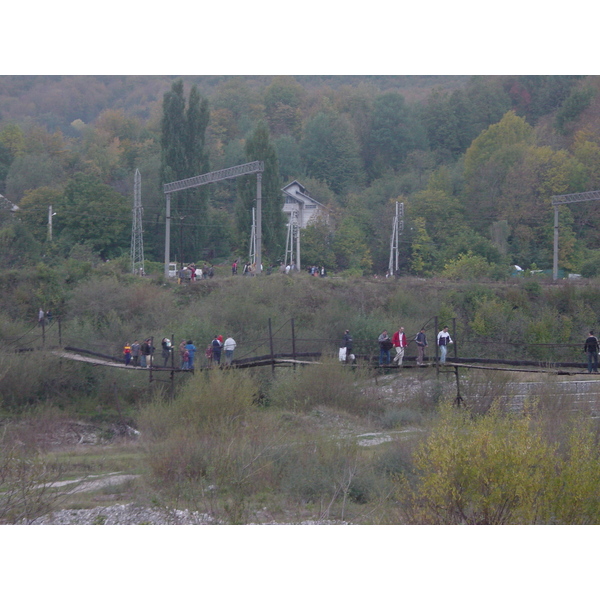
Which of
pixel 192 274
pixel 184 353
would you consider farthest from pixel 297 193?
pixel 184 353

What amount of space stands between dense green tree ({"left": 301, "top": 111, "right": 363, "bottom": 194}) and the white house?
24.5 ft

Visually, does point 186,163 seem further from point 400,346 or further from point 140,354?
point 400,346

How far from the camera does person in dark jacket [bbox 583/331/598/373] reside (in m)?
22.5

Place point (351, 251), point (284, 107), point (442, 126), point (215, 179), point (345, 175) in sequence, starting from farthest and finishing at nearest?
1. point (284, 107)
2. point (442, 126)
3. point (345, 175)
4. point (351, 251)
5. point (215, 179)

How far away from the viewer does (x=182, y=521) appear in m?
15.3

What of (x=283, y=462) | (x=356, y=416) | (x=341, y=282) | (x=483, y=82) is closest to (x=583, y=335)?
(x=341, y=282)

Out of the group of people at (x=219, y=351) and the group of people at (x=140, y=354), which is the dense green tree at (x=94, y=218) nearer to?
the group of people at (x=140, y=354)

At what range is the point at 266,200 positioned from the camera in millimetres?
46438

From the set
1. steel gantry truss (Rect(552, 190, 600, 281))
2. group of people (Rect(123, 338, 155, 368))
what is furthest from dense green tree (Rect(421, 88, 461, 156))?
group of people (Rect(123, 338, 155, 368))

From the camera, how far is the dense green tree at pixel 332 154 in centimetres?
6556

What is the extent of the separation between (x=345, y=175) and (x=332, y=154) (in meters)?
2.18

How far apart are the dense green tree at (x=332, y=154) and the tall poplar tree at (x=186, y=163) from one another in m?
17.3

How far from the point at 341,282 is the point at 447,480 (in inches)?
1087

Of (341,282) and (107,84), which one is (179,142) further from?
(107,84)
